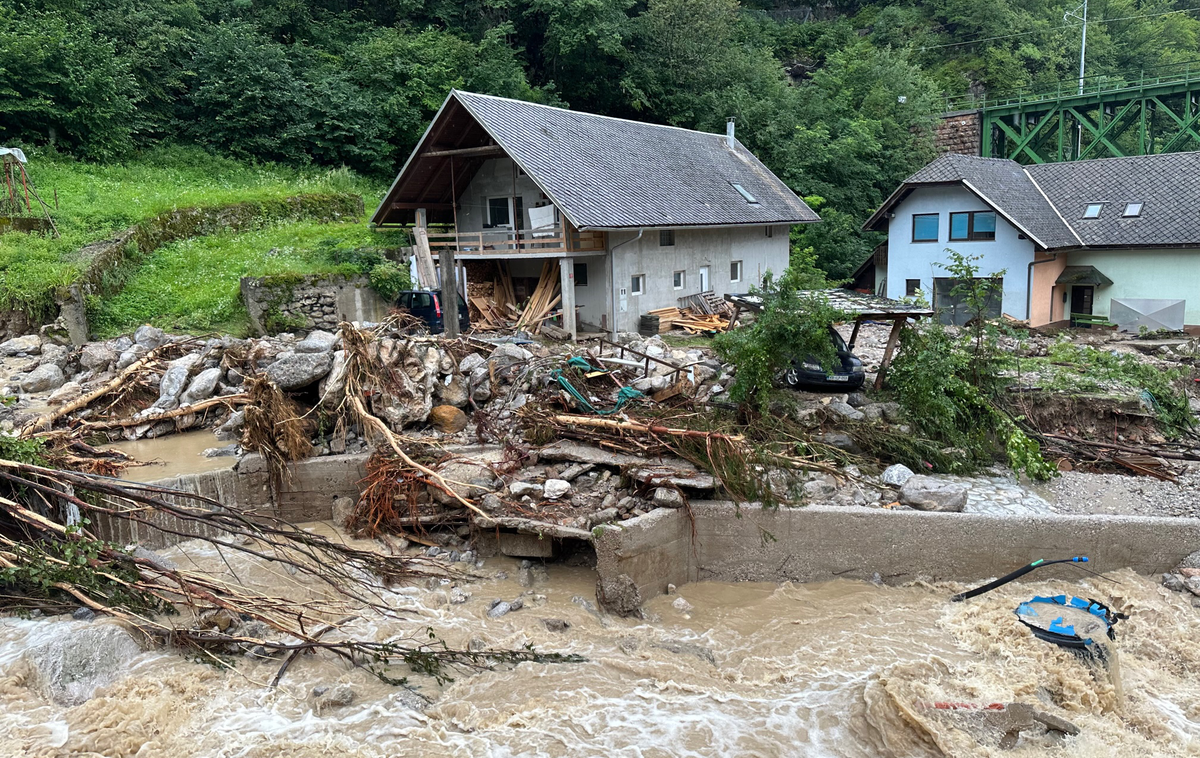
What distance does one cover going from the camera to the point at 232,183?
1156 inches

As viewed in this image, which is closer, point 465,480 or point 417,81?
point 465,480

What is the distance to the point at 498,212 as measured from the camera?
2444 cm

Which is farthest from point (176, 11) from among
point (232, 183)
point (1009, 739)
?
point (1009, 739)

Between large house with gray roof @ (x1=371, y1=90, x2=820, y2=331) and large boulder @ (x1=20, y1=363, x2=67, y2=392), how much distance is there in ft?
31.6

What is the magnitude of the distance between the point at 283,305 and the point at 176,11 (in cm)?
1938

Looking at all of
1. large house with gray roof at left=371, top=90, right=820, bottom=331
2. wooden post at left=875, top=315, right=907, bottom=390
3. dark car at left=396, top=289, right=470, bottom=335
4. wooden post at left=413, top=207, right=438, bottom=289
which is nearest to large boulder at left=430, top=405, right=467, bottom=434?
dark car at left=396, top=289, right=470, bottom=335

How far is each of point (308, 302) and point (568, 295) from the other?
A: 663cm

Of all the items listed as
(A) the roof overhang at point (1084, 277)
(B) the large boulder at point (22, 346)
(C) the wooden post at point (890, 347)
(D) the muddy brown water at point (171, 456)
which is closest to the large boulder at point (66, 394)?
(D) the muddy brown water at point (171, 456)

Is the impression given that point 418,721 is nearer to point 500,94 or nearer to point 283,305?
point 283,305

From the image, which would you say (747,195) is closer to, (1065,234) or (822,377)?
(1065,234)

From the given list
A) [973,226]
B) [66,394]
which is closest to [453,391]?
[66,394]

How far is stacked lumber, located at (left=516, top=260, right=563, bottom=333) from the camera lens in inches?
883

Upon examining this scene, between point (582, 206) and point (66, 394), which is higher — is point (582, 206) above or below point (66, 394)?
above

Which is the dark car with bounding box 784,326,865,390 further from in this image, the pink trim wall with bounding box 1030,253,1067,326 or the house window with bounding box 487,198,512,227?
the pink trim wall with bounding box 1030,253,1067,326
